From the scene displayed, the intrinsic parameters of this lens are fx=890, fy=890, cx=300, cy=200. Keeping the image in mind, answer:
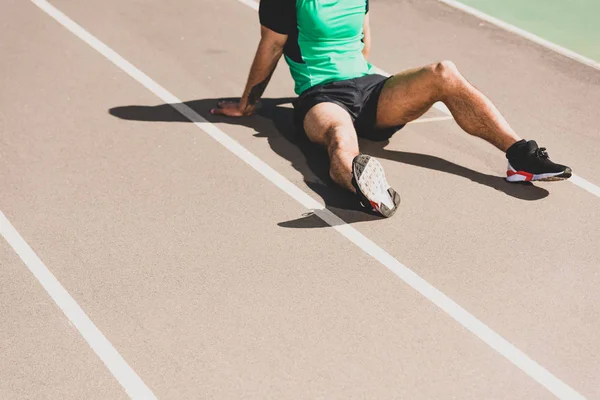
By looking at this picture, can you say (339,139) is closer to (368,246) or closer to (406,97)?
(406,97)

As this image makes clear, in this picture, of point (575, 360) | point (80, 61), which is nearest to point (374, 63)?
point (80, 61)

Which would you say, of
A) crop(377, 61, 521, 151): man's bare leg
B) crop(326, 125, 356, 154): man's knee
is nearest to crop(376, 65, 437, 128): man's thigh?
crop(377, 61, 521, 151): man's bare leg

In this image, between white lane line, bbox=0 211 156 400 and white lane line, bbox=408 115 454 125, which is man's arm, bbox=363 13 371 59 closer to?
white lane line, bbox=408 115 454 125

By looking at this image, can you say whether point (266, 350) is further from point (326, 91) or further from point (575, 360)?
point (326, 91)

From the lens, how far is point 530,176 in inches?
240

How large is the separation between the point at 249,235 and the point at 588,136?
317 centimetres

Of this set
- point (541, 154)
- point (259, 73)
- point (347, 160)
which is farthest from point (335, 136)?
point (541, 154)

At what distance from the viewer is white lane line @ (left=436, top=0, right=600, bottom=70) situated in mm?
8695

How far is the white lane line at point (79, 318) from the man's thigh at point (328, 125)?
2.18 m

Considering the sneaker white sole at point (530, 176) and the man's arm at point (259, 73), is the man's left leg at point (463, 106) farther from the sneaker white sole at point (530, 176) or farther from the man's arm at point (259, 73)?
the man's arm at point (259, 73)

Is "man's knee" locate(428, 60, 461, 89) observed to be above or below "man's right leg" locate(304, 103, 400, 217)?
above

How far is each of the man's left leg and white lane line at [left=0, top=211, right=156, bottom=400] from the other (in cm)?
276

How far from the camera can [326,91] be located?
6.58 metres

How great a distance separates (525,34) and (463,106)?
11.3ft
